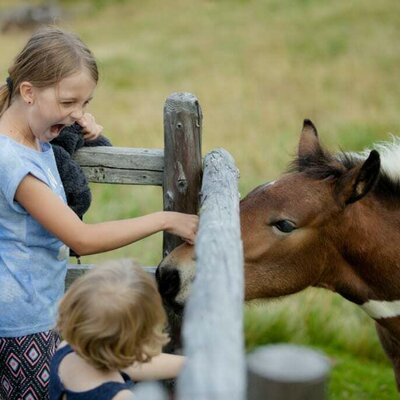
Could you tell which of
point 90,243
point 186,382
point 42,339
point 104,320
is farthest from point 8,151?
point 186,382

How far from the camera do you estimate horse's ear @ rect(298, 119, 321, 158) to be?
3.53 meters

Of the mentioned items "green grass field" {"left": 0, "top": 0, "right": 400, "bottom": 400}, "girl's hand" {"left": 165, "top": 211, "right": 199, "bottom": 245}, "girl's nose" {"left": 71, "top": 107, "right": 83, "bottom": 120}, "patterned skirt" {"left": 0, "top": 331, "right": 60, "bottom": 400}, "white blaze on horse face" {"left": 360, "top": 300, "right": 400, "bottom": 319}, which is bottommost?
"green grass field" {"left": 0, "top": 0, "right": 400, "bottom": 400}

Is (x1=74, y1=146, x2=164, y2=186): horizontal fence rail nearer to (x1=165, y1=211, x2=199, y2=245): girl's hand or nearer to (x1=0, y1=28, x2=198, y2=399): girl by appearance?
(x1=165, y1=211, x2=199, y2=245): girl's hand

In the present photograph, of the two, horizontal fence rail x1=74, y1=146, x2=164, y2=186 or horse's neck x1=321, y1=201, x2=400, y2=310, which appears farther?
horizontal fence rail x1=74, y1=146, x2=164, y2=186

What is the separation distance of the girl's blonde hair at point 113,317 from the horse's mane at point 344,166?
150cm

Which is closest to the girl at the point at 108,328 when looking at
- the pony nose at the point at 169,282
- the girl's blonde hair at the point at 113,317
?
the girl's blonde hair at the point at 113,317

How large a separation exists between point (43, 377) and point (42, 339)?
135 millimetres

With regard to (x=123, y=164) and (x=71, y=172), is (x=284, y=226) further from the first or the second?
(x=71, y=172)

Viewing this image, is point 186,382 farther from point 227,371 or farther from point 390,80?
point 390,80

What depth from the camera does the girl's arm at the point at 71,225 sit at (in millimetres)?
2676

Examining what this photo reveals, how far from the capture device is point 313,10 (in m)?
20.2

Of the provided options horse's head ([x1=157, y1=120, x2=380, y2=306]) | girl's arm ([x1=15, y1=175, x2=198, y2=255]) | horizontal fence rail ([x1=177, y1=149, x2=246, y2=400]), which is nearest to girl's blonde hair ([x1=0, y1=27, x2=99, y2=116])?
girl's arm ([x1=15, y1=175, x2=198, y2=255])

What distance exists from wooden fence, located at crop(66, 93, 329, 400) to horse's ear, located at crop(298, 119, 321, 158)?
0.35 metres

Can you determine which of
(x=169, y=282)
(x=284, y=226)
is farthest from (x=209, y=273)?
(x=284, y=226)
